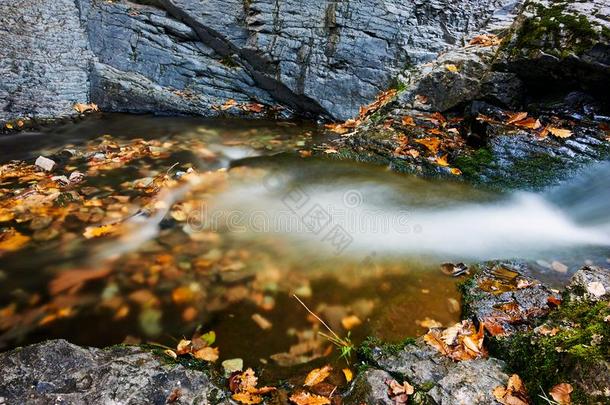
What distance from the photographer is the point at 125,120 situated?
23.7ft

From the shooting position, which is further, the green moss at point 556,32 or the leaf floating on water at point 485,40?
the leaf floating on water at point 485,40

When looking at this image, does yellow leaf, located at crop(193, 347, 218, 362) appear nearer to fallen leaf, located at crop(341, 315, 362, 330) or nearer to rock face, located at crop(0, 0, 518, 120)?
fallen leaf, located at crop(341, 315, 362, 330)

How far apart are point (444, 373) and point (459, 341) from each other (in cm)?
41

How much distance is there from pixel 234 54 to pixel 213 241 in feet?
18.0

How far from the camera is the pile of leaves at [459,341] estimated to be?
2375 mm

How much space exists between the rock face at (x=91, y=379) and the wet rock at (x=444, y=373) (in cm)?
106

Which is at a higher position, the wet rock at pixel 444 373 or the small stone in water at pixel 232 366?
the wet rock at pixel 444 373

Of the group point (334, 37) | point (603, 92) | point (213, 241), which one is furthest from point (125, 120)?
point (603, 92)

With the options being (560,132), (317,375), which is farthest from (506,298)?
(560,132)

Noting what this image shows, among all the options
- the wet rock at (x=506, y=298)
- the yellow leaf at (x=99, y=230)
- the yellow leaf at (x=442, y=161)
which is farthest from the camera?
the yellow leaf at (x=442, y=161)

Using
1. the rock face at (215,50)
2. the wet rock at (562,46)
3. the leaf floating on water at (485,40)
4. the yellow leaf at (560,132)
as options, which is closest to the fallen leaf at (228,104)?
the rock face at (215,50)

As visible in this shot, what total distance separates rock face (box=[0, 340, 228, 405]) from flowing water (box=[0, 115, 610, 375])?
0.39 metres

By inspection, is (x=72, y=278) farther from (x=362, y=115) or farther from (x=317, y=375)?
(x=362, y=115)

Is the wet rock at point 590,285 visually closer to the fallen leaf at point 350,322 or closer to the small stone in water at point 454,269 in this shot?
the small stone in water at point 454,269
